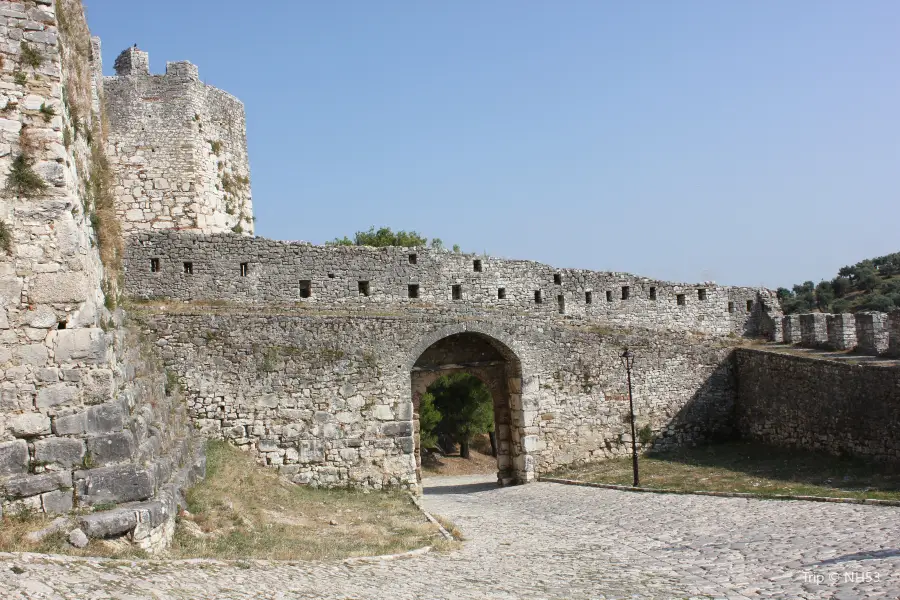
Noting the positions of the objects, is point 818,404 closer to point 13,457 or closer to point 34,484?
point 34,484

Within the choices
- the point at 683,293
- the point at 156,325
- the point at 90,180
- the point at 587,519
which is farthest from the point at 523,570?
the point at 683,293

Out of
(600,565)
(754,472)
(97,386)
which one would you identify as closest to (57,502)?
(97,386)

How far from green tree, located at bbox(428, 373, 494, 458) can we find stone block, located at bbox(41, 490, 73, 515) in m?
29.2

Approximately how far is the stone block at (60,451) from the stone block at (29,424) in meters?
0.13

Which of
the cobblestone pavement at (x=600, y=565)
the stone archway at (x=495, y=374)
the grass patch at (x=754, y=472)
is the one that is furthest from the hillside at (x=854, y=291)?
the cobblestone pavement at (x=600, y=565)

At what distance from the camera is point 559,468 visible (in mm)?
21766

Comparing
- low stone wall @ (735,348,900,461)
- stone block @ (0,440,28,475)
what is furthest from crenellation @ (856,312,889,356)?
stone block @ (0,440,28,475)

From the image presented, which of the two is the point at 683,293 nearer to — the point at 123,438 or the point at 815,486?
the point at 815,486

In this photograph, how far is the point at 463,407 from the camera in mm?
38750

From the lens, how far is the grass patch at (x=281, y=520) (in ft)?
35.6

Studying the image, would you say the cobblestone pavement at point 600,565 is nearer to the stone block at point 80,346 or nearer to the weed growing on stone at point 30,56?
the stone block at point 80,346

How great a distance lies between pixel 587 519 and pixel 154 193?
13.5 meters

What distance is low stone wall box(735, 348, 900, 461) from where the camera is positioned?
18125 millimetres

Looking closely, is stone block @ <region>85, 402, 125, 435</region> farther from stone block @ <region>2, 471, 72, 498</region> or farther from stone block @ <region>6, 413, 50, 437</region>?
stone block @ <region>2, 471, 72, 498</region>
